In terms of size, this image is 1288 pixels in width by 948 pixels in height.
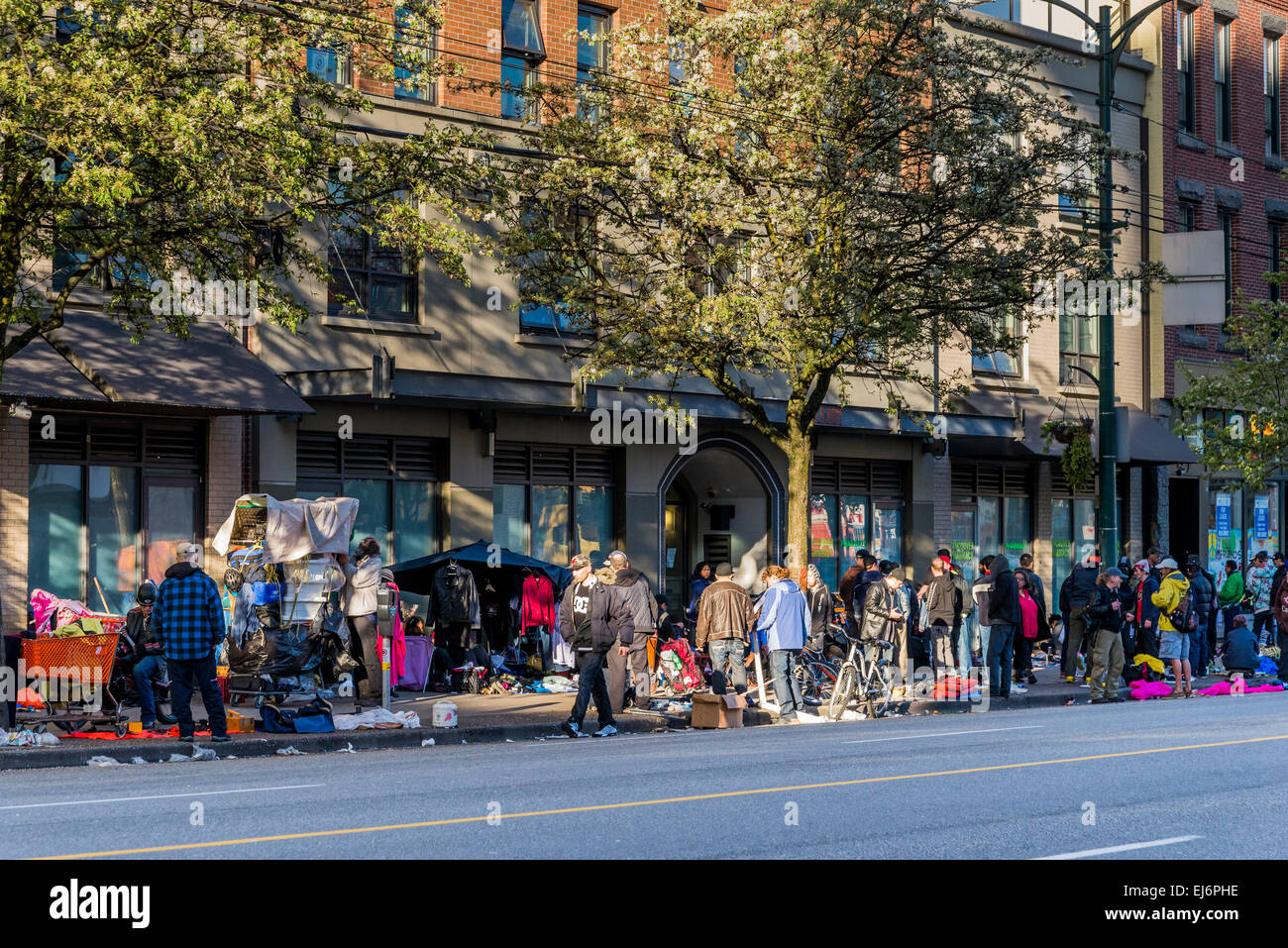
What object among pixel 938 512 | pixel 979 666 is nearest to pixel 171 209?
pixel 979 666

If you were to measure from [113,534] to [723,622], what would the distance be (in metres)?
7.87

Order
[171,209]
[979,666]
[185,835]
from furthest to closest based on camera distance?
1. [979,666]
2. [171,209]
3. [185,835]

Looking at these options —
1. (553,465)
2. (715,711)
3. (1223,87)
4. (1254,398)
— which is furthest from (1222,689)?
(1223,87)

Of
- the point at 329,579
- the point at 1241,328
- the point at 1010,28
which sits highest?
the point at 1010,28

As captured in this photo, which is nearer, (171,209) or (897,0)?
(171,209)

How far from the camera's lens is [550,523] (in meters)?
25.2

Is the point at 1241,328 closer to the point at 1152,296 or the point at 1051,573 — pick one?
the point at 1152,296

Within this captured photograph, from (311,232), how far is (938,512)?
14329 millimetres

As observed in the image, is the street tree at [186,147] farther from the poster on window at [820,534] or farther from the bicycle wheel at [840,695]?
the poster on window at [820,534]

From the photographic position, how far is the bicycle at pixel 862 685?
19.0m

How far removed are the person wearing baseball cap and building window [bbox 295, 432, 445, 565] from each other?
31.1ft

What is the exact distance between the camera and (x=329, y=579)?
61.2 ft

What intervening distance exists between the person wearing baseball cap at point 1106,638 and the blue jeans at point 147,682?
39.7ft

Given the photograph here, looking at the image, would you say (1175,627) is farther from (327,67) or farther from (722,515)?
(327,67)
